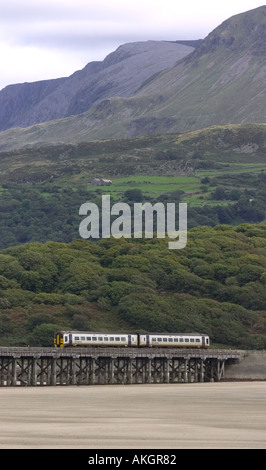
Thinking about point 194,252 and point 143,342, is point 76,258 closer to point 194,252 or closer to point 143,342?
point 194,252

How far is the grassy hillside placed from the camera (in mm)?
139250

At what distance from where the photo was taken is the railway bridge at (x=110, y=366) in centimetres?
10275

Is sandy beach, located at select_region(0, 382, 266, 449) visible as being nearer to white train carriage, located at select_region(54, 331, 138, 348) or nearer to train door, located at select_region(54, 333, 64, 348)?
train door, located at select_region(54, 333, 64, 348)

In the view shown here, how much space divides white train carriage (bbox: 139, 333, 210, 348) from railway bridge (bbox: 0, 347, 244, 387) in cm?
172

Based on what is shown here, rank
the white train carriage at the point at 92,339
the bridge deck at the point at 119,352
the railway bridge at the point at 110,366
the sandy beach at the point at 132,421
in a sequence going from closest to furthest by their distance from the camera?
the sandy beach at the point at 132,421
the bridge deck at the point at 119,352
the railway bridge at the point at 110,366
the white train carriage at the point at 92,339

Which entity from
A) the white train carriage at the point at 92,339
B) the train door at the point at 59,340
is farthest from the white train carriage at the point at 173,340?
the train door at the point at 59,340

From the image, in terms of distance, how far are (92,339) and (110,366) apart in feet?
14.1

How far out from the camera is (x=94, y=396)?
78125 millimetres

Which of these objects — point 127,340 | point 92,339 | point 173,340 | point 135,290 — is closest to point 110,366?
point 92,339

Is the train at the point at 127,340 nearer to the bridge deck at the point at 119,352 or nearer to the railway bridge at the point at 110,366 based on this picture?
the railway bridge at the point at 110,366

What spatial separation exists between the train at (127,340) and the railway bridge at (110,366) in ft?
5.47

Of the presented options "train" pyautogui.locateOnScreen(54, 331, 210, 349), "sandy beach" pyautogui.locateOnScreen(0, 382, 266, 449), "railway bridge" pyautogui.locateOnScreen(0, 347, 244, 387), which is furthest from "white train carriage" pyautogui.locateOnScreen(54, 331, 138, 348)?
"sandy beach" pyautogui.locateOnScreen(0, 382, 266, 449)

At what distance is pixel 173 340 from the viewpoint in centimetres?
11850
